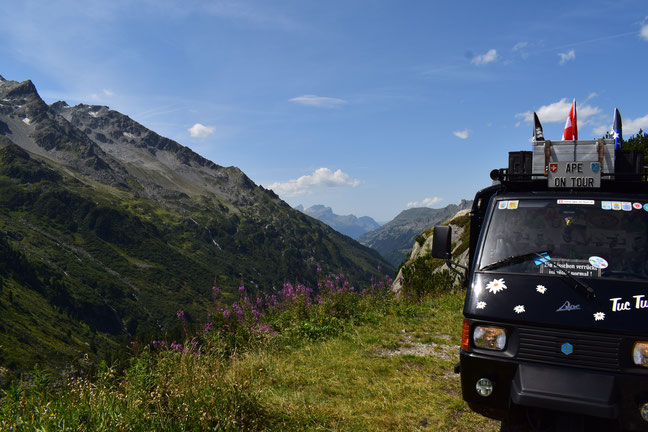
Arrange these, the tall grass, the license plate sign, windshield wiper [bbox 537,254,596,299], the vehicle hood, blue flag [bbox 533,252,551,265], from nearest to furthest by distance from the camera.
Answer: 1. the vehicle hood
2. windshield wiper [bbox 537,254,596,299]
3. the tall grass
4. blue flag [bbox 533,252,551,265]
5. the license plate sign

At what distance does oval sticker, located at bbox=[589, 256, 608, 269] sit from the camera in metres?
4.45

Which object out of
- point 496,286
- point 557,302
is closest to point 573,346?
point 557,302

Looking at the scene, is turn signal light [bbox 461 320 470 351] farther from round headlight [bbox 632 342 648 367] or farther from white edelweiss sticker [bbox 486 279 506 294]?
round headlight [bbox 632 342 648 367]

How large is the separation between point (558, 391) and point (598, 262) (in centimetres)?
160

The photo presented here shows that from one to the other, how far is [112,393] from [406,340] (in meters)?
6.75

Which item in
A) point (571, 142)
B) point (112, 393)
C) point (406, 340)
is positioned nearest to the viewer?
point (112, 393)

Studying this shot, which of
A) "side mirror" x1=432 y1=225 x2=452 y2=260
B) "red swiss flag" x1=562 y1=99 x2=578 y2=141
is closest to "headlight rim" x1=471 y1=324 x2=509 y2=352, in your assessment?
"side mirror" x1=432 y1=225 x2=452 y2=260

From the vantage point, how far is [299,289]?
11.0 meters

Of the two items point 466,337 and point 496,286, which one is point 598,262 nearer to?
point 496,286

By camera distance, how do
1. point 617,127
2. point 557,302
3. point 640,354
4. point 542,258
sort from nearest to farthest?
point 640,354, point 557,302, point 542,258, point 617,127

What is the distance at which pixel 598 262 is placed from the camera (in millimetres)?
4496

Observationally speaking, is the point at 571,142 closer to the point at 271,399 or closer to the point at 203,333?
the point at 271,399

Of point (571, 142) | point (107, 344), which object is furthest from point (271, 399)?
point (107, 344)

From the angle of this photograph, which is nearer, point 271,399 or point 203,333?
point 271,399
